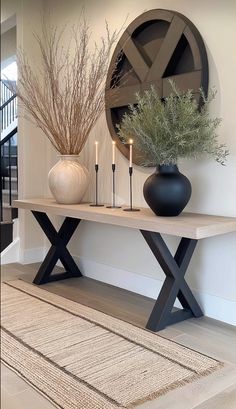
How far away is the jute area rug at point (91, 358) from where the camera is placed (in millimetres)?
1596

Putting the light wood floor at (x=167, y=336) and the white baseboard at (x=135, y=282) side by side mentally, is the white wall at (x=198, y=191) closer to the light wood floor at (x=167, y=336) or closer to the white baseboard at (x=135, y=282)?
the white baseboard at (x=135, y=282)

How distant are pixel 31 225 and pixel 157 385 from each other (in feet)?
7.62

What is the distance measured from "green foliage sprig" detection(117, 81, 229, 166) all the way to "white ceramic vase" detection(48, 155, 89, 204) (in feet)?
2.44

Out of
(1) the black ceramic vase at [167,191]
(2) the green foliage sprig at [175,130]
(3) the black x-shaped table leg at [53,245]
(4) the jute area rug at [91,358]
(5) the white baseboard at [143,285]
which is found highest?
(2) the green foliage sprig at [175,130]

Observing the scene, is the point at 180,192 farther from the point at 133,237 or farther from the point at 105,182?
the point at 105,182

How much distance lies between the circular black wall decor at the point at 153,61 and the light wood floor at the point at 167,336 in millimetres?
928

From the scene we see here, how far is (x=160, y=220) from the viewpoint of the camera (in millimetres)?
2119

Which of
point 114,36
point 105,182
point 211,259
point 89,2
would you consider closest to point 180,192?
point 211,259

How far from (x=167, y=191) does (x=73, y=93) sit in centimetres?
118

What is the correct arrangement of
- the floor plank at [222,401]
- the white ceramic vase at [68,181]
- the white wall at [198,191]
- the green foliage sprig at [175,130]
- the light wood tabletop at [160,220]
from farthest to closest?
the white ceramic vase at [68,181], the white wall at [198,191], the green foliage sprig at [175,130], the light wood tabletop at [160,220], the floor plank at [222,401]

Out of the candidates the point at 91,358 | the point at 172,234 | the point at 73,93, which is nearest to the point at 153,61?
the point at 73,93

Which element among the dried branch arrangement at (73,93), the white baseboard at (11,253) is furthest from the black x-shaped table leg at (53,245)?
the white baseboard at (11,253)

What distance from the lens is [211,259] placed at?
2.41 m

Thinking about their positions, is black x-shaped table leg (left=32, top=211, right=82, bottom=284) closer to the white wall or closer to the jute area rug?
the white wall
